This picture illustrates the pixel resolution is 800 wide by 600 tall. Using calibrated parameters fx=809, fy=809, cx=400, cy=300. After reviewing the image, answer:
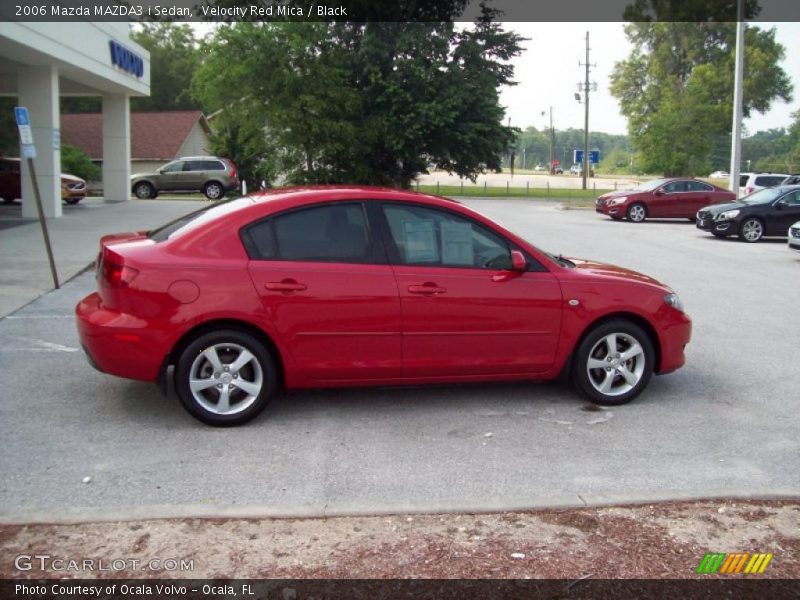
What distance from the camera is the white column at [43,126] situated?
21969 mm

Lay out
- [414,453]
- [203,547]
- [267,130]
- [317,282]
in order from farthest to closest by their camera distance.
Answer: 1. [267,130]
2. [317,282]
3. [414,453]
4. [203,547]

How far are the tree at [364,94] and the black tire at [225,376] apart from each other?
17.3 metres

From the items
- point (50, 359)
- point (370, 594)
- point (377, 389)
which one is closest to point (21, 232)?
point (50, 359)

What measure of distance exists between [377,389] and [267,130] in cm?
1805

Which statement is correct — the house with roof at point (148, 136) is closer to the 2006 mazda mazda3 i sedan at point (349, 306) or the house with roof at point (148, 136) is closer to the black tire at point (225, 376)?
the 2006 mazda mazda3 i sedan at point (349, 306)

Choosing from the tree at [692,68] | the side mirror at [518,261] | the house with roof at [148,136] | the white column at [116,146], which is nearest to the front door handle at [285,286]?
the side mirror at [518,261]

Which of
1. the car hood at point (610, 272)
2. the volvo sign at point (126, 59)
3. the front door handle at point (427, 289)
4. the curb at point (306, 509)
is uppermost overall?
the volvo sign at point (126, 59)

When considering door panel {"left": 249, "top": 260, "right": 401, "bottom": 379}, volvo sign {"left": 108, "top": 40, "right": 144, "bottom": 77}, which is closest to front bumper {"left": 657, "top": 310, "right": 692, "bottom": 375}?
door panel {"left": 249, "top": 260, "right": 401, "bottom": 379}

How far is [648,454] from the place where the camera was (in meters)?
5.10

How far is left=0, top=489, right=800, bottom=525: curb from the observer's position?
402cm

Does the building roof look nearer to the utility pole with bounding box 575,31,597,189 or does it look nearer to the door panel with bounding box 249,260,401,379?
the utility pole with bounding box 575,31,597,189

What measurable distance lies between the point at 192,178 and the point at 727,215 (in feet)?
74.9

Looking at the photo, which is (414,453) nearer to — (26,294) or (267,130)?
(26,294)

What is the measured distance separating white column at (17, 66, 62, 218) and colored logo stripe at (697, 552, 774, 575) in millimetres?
21663
